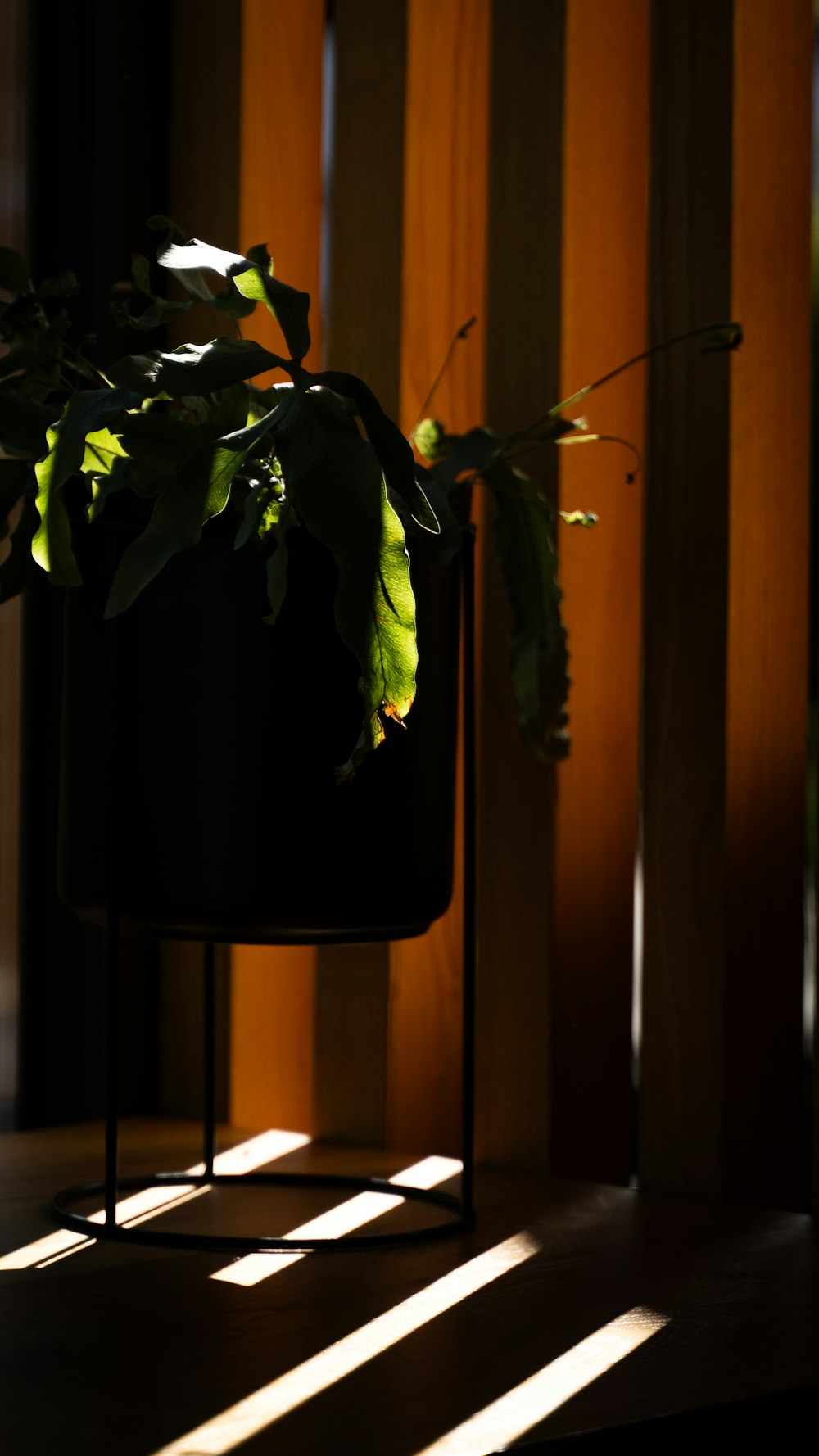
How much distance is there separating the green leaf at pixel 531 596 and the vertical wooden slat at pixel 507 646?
0.15m

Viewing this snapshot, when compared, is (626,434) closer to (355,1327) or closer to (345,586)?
(345,586)

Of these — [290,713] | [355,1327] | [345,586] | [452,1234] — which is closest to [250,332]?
[290,713]

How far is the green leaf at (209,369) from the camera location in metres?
0.96

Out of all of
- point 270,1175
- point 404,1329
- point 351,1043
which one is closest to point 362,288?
point 351,1043

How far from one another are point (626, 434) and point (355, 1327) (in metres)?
0.81

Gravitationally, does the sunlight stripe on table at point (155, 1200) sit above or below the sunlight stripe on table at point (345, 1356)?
below

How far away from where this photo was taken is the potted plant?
3.19 ft

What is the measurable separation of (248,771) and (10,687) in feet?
1.88

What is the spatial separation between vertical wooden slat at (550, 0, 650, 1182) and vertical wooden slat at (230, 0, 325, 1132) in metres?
0.30

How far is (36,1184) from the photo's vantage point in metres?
1.29

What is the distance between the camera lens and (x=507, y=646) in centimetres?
143

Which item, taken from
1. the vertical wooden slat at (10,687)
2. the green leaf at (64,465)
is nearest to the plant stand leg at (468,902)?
the green leaf at (64,465)

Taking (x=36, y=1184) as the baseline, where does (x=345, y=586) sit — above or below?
above

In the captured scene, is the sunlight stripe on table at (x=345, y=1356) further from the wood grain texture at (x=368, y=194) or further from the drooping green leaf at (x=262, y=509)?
the wood grain texture at (x=368, y=194)
